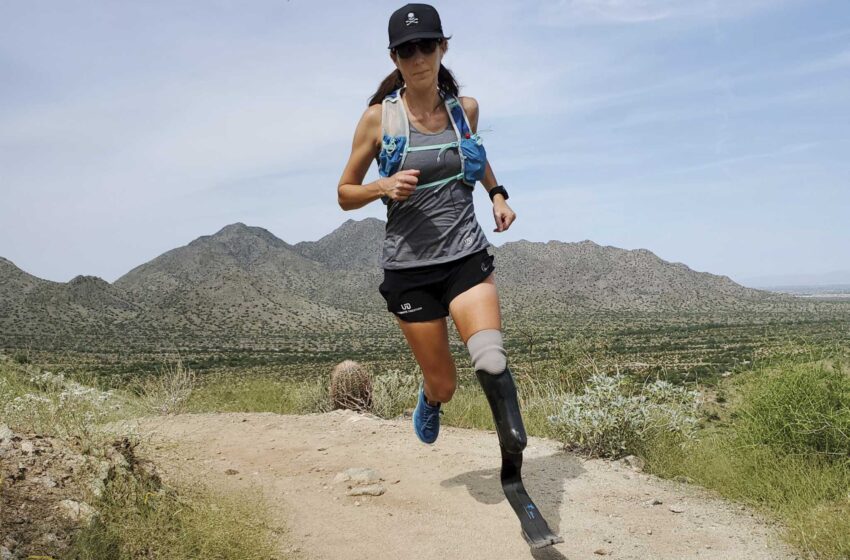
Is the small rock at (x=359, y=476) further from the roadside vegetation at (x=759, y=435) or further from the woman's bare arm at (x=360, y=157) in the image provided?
the woman's bare arm at (x=360, y=157)

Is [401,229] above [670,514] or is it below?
above

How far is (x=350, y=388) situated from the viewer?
9398 mm

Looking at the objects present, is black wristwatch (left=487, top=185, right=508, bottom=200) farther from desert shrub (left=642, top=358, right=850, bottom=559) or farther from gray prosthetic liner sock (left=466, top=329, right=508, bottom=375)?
desert shrub (left=642, top=358, right=850, bottom=559)

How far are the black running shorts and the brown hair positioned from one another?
1.01 meters

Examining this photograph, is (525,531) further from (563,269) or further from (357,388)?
(563,269)

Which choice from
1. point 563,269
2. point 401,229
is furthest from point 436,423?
point 563,269

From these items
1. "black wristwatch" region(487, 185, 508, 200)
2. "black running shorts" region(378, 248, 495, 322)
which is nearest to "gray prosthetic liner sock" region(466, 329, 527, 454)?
"black running shorts" region(378, 248, 495, 322)

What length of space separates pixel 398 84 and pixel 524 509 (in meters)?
2.52

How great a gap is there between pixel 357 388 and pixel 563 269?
77.2m

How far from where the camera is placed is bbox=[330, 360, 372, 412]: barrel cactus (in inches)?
369

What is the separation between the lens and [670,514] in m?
4.72

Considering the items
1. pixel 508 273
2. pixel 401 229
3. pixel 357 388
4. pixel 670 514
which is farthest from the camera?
pixel 508 273

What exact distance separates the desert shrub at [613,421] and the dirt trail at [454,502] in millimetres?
214

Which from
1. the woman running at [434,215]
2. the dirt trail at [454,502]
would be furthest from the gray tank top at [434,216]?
the dirt trail at [454,502]
